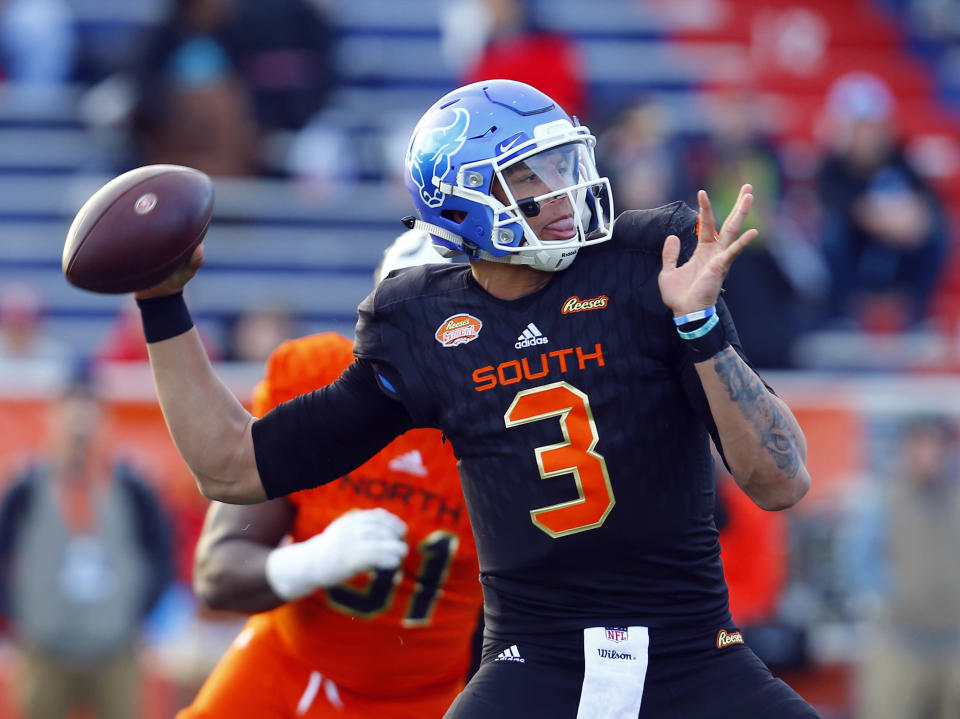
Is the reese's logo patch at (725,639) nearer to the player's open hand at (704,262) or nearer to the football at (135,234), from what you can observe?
the player's open hand at (704,262)

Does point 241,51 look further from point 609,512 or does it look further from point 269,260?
point 609,512

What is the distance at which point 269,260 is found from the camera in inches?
348

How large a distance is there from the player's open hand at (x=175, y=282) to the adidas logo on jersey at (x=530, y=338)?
747 mm

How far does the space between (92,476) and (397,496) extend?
11.0 feet

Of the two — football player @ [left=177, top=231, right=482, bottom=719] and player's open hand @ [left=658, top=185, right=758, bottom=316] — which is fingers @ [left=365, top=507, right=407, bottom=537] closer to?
football player @ [left=177, top=231, right=482, bottom=719]

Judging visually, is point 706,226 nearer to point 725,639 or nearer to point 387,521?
point 725,639

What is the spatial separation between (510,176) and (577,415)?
1.77ft

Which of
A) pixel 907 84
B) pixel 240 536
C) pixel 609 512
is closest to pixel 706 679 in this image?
pixel 609 512

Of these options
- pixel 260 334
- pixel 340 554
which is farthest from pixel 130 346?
pixel 340 554

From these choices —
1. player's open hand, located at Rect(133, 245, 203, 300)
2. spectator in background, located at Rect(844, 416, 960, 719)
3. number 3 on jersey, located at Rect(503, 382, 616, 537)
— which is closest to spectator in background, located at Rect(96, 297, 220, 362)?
spectator in background, located at Rect(844, 416, 960, 719)

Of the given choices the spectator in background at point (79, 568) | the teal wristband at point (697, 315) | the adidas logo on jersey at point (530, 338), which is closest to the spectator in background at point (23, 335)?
the spectator in background at point (79, 568)

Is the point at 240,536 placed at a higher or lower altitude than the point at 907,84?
higher

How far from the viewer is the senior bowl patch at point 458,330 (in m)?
2.94

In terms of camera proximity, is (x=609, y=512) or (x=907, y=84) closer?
(x=609, y=512)
